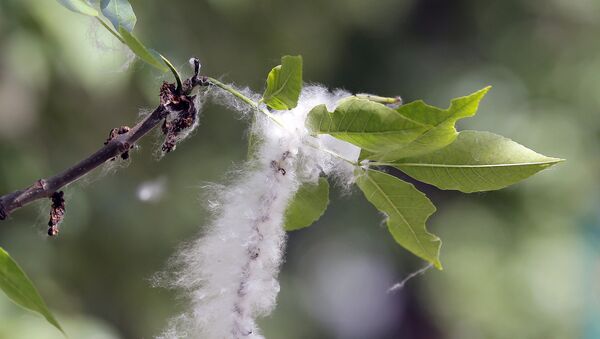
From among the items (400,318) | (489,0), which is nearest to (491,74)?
(489,0)

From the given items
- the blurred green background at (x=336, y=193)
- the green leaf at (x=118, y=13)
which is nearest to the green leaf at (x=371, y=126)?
the green leaf at (x=118, y=13)

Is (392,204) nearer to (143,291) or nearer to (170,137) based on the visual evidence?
(170,137)

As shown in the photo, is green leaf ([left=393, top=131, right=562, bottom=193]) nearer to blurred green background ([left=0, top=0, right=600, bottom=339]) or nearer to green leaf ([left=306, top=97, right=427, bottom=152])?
green leaf ([left=306, top=97, right=427, bottom=152])

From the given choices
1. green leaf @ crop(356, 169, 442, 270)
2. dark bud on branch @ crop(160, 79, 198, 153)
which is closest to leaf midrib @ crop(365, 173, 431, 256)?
green leaf @ crop(356, 169, 442, 270)

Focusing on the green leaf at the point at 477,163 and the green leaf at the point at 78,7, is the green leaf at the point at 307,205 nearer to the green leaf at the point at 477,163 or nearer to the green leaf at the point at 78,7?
the green leaf at the point at 477,163

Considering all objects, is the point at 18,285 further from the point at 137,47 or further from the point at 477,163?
the point at 477,163
